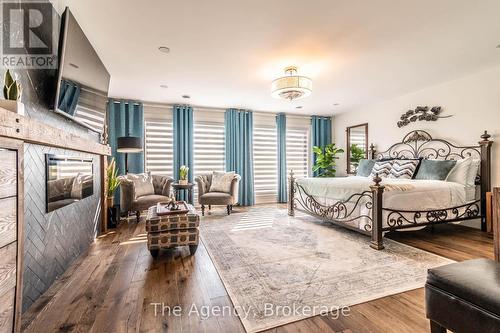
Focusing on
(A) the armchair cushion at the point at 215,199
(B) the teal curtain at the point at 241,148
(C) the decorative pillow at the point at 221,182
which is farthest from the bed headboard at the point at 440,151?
(A) the armchair cushion at the point at 215,199

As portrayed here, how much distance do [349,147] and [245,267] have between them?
16.2 feet

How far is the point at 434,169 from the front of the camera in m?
3.81

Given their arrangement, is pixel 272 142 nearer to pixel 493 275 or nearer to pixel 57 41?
pixel 57 41

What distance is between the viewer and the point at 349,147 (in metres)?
6.23

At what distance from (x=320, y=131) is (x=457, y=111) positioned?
10.3ft

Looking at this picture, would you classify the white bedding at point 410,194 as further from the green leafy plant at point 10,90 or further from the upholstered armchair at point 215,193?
the green leafy plant at point 10,90

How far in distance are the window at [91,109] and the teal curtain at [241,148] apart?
297 cm

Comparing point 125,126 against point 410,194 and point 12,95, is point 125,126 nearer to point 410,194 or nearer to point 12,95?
point 12,95

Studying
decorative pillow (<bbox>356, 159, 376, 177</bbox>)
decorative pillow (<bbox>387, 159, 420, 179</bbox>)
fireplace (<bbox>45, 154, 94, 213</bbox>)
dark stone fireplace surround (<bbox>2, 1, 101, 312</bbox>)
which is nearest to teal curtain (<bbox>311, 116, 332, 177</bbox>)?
decorative pillow (<bbox>356, 159, 376, 177</bbox>)

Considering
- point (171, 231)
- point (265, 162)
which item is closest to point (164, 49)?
point (171, 231)

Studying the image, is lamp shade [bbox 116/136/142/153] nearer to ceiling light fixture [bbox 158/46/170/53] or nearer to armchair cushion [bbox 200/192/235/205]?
armchair cushion [bbox 200/192/235/205]

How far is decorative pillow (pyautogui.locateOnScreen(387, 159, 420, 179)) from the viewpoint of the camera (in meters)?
4.09

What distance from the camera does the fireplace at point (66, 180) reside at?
2062 mm

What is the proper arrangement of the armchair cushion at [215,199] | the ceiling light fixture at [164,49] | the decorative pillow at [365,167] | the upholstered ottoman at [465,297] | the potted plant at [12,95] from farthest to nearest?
the decorative pillow at [365,167] → the armchair cushion at [215,199] → the ceiling light fixture at [164,49] → the potted plant at [12,95] → the upholstered ottoman at [465,297]
